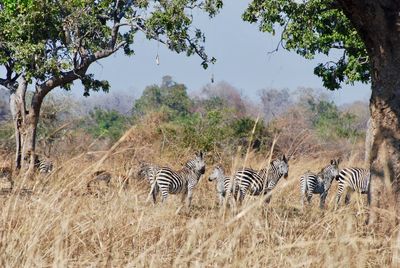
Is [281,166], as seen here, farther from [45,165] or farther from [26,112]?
[26,112]

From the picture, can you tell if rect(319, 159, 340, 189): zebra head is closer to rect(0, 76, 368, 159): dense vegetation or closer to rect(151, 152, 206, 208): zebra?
rect(0, 76, 368, 159): dense vegetation

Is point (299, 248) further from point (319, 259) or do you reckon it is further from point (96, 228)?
point (96, 228)

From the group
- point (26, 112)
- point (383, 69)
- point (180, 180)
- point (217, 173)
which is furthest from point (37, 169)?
point (26, 112)

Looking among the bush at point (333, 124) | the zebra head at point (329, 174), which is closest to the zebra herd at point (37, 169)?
the zebra head at point (329, 174)

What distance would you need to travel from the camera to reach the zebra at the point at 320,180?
1577 cm

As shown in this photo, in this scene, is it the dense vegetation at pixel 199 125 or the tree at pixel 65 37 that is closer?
the dense vegetation at pixel 199 125

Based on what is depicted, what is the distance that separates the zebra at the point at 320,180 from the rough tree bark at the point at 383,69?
8.52 m

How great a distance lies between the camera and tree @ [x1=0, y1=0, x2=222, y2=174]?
2099cm

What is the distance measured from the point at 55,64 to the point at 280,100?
155m

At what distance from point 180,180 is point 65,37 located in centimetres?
927

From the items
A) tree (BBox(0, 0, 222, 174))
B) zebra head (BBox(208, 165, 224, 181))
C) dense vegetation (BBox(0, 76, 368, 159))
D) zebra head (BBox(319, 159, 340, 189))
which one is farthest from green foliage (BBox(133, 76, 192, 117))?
zebra head (BBox(208, 165, 224, 181))

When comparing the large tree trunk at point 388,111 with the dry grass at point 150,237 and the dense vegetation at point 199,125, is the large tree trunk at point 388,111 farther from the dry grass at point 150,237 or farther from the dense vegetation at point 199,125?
the dry grass at point 150,237

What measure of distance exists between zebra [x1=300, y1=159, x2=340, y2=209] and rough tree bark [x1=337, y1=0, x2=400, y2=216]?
8517mm

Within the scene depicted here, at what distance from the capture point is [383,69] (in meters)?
6.96
